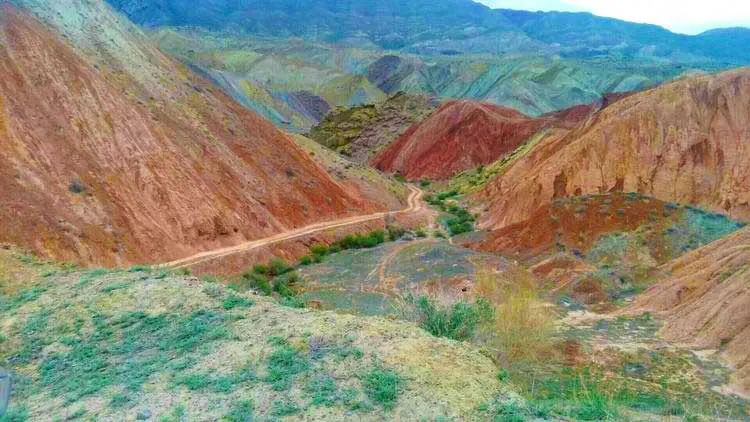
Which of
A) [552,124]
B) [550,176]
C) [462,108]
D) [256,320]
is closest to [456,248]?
[550,176]

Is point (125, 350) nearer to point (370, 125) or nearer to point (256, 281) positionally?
point (256, 281)

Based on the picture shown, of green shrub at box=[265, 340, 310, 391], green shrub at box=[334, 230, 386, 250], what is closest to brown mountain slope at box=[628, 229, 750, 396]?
green shrub at box=[265, 340, 310, 391]

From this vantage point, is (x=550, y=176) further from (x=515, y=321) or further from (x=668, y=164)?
(x=515, y=321)

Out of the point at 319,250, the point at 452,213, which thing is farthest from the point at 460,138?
the point at 319,250

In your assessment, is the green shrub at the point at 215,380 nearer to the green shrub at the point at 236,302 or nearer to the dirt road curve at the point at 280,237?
the green shrub at the point at 236,302

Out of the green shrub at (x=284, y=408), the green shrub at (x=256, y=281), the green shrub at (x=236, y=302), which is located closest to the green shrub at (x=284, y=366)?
the green shrub at (x=284, y=408)

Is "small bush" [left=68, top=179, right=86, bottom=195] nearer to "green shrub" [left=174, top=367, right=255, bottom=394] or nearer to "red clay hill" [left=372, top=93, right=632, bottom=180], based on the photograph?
"green shrub" [left=174, top=367, right=255, bottom=394]
